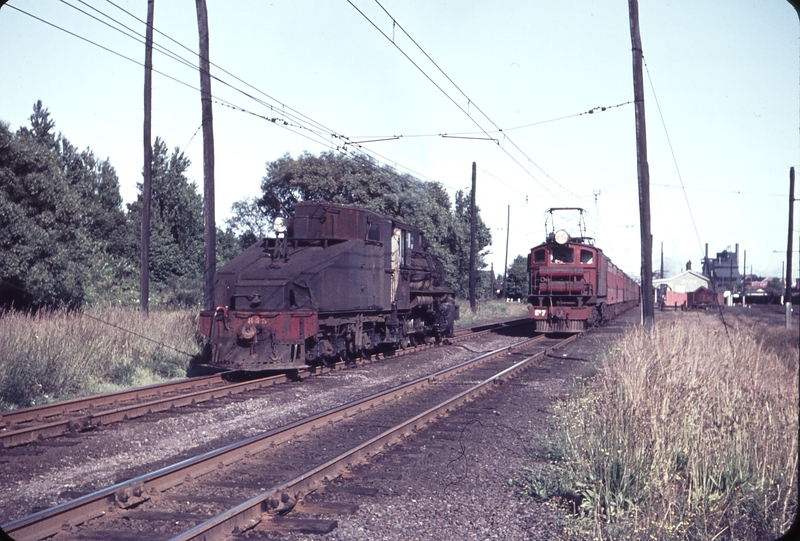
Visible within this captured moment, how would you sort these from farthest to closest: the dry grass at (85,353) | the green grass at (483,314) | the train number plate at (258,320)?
the green grass at (483,314) → the train number plate at (258,320) → the dry grass at (85,353)

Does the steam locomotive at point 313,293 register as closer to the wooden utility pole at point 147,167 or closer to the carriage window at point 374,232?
the carriage window at point 374,232

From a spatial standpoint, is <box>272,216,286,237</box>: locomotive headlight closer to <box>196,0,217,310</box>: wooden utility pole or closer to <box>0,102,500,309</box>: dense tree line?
<box>196,0,217,310</box>: wooden utility pole

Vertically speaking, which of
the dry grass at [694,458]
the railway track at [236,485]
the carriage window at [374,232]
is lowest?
the railway track at [236,485]

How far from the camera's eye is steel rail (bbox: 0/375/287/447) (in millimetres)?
7207

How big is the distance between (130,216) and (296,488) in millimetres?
40758

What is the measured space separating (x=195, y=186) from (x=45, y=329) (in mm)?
29120

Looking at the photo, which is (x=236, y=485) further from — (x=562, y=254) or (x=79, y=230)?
(x=562, y=254)

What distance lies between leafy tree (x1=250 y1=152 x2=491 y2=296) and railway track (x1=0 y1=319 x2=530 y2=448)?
22801mm

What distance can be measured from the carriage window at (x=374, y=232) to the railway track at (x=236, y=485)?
5708mm

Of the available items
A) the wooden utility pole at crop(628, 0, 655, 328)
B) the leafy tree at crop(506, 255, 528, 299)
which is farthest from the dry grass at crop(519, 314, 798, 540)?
the leafy tree at crop(506, 255, 528, 299)

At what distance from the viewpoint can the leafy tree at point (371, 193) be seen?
3631 centimetres

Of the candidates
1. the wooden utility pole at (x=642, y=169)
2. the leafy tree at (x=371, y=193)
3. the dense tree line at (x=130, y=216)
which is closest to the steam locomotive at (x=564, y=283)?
the wooden utility pole at (x=642, y=169)

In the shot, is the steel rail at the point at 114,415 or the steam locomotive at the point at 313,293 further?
the steam locomotive at the point at 313,293

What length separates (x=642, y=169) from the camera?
16344 mm
